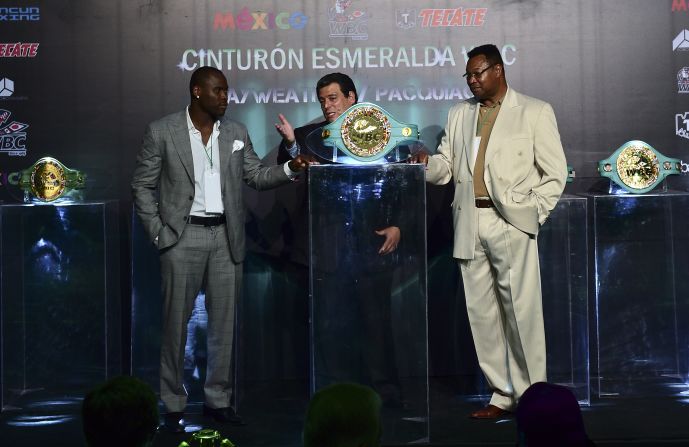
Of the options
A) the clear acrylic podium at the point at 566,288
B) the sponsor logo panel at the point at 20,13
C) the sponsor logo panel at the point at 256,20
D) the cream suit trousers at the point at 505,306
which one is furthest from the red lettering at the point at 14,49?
the clear acrylic podium at the point at 566,288

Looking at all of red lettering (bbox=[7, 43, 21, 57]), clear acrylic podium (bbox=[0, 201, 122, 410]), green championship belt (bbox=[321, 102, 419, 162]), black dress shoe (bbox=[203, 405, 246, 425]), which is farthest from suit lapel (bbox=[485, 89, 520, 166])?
red lettering (bbox=[7, 43, 21, 57])

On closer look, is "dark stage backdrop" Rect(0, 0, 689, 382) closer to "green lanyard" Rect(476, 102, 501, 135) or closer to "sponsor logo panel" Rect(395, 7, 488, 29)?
"sponsor logo panel" Rect(395, 7, 488, 29)

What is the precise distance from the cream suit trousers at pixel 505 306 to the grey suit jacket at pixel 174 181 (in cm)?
98

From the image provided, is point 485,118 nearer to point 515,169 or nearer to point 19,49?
point 515,169

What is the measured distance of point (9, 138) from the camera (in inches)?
223

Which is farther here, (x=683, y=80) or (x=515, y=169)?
(x=683, y=80)

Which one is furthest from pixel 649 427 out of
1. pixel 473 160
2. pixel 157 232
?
pixel 157 232

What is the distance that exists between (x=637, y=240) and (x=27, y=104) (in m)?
3.35

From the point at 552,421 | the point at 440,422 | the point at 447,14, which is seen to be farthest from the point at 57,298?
the point at 552,421

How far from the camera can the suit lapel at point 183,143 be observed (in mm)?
4707

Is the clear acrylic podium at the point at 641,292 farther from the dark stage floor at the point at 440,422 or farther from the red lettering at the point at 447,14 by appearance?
the red lettering at the point at 447,14

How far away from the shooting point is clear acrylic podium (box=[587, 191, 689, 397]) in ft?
17.6

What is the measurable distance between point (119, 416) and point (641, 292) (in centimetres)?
375

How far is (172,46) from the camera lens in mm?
5715
